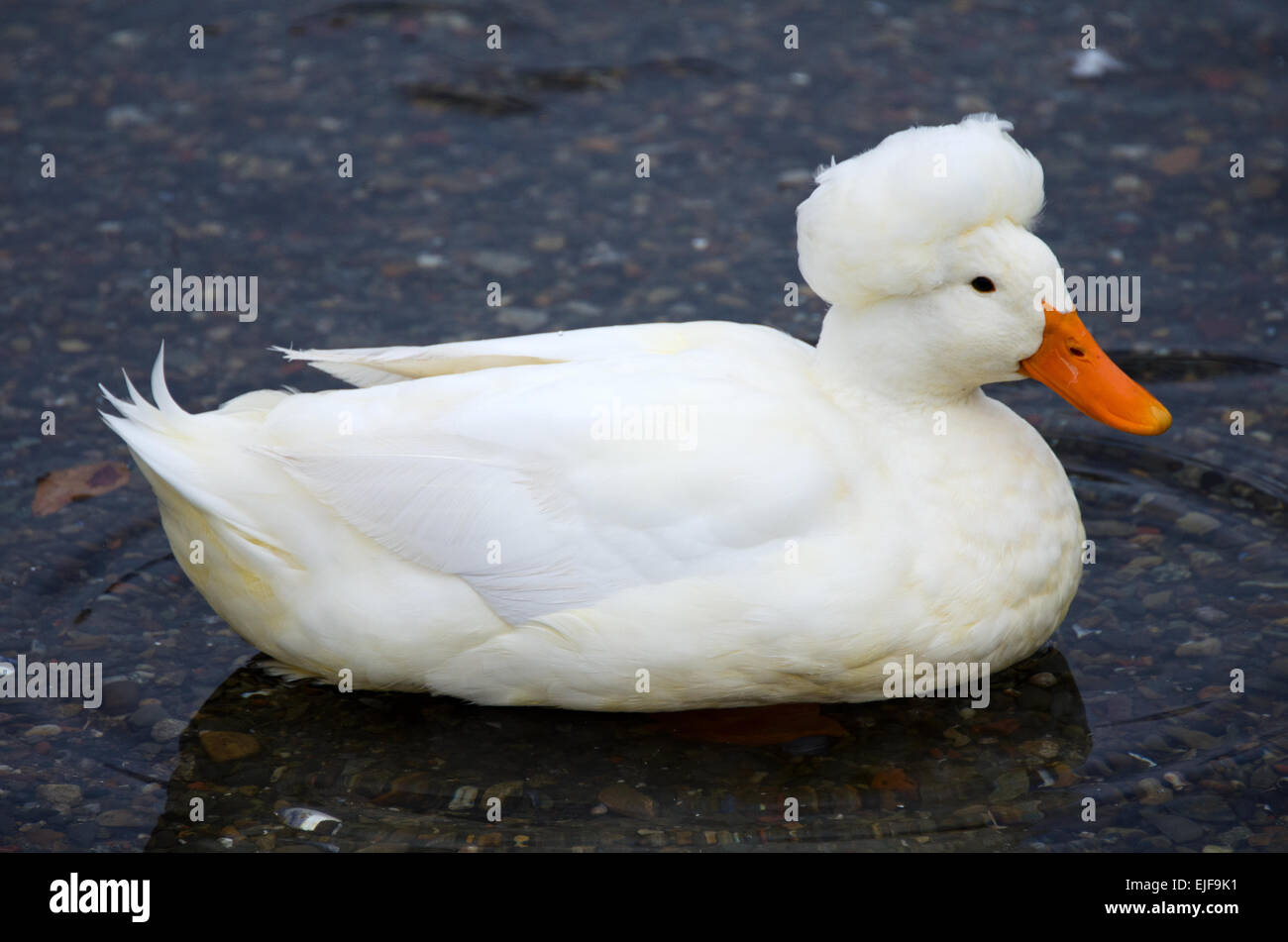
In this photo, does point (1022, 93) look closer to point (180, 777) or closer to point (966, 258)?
point (966, 258)

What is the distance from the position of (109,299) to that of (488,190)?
163 centimetres

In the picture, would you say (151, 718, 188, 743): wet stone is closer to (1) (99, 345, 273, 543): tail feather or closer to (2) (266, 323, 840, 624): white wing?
(1) (99, 345, 273, 543): tail feather

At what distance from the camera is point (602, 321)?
6078mm

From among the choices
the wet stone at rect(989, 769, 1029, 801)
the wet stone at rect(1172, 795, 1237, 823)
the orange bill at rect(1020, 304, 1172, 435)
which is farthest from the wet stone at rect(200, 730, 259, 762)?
the wet stone at rect(1172, 795, 1237, 823)

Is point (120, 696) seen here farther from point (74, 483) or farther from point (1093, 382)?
point (1093, 382)

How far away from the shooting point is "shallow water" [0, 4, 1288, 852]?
4172 millimetres

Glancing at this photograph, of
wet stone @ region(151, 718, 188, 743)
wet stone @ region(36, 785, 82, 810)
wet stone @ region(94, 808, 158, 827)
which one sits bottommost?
wet stone @ region(94, 808, 158, 827)

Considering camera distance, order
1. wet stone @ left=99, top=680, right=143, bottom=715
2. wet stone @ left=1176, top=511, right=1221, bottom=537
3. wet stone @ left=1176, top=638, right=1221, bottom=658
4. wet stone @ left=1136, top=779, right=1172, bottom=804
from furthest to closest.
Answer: wet stone @ left=1176, top=511, right=1221, bottom=537 < wet stone @ left=1176, top=638, right=1221, bottom=658 < wet stone @ left=99, top=680, right=143, bottom=715 < wet stone @ left=1136, top=779, right=1172, bottom=804

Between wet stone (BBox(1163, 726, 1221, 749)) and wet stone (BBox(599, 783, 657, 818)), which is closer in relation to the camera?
wet stone (BBox(599, 783, 657, 818))

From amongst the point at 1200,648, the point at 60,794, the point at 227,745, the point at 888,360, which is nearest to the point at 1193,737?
the point at 1200,648

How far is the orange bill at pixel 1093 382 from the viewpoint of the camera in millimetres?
4262

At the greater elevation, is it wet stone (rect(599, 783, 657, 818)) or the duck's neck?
the duck's neck

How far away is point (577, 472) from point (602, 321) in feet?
6.98

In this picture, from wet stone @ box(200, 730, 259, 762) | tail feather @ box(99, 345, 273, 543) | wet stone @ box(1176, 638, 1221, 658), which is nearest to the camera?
tail feather @ box(99, 345, 273, 543)
